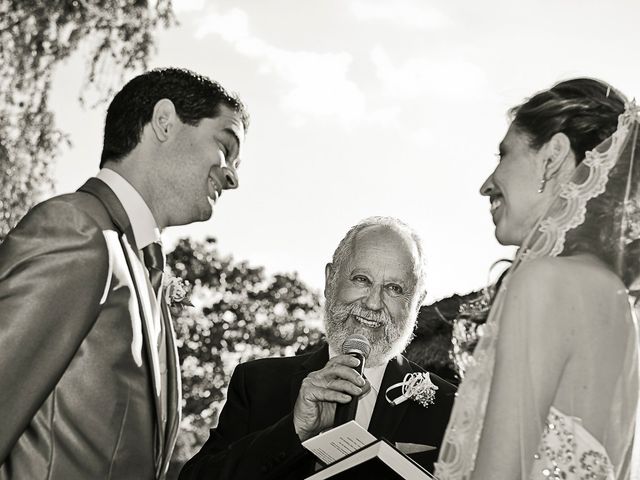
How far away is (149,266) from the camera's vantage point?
3.89 metres

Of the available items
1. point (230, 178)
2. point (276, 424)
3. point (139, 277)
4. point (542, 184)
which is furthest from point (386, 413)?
point (542, 184)

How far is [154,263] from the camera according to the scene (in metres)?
3.89

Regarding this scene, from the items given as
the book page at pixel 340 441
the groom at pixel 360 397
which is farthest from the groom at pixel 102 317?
the groom at pixel 360 397

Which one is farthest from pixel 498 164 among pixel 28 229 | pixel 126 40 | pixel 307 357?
pixel 126 40

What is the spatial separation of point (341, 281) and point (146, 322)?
1977mm

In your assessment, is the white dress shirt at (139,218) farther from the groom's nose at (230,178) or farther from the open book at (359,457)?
the open book at (359,457)

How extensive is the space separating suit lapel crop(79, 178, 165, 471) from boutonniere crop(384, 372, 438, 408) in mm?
1616

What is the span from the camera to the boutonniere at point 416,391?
16.1ft

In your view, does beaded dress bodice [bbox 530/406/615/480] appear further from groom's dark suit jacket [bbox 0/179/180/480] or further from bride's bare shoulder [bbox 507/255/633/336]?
groom's dark suit jacket [bbox 0/179/180/480]

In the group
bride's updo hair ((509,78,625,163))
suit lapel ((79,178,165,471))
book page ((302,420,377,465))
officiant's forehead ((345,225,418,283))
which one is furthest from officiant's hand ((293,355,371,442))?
bride's updo hair ((509,78,625,163))

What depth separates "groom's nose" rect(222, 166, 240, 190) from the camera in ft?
13.7

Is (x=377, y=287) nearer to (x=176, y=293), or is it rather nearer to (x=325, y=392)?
(x=325, y=392)

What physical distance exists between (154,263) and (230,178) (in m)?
0.56

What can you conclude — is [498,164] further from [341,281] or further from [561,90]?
[341,281]
